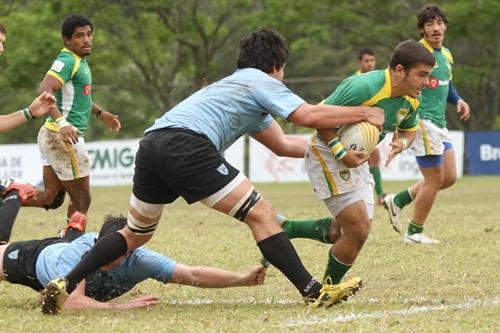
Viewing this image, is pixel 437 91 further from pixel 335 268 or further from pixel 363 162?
pixel 363 162

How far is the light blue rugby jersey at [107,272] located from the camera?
660cm

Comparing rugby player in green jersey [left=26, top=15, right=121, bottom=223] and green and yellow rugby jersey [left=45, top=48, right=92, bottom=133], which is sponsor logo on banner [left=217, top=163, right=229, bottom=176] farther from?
green and yellow rugby jersey [left=45, top=48, right=92, bottom=133]

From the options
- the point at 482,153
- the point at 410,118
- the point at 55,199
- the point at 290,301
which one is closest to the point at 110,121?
the point at 55,199

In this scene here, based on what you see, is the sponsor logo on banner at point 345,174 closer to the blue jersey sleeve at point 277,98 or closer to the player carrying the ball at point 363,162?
the player carrying the ball at point 363,162

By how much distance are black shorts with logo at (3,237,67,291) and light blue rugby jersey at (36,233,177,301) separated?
0.05 m

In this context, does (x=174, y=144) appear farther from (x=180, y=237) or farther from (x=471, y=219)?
(x=471, y=219)

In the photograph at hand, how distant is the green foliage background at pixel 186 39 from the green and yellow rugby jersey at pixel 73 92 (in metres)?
19.2

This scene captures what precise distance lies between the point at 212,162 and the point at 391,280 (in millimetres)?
2215

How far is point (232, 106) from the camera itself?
622 cm

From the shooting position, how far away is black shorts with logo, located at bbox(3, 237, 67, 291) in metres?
6.67

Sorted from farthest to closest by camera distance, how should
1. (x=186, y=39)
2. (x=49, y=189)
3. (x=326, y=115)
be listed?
(x=186, y=39) → (x=49, y=189) → (x=326, y=115)

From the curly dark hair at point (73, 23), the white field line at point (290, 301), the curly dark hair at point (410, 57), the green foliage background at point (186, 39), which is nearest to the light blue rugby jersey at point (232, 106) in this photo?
the curly dark hair at point (410, 57)

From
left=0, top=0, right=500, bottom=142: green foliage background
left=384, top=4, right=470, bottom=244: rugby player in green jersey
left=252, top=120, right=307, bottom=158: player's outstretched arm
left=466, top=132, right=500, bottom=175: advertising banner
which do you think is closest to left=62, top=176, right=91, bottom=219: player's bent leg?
left=384, top=4, right=470, bottom=244: rugby player in green jersey

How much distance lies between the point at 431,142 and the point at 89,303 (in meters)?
4.88
